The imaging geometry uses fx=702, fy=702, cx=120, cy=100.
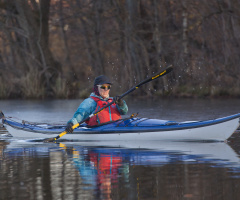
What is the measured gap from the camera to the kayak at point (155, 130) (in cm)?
1185

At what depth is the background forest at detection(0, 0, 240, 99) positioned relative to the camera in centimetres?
2914

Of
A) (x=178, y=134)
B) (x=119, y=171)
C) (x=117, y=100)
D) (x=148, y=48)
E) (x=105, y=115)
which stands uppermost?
(x=148, y=48)

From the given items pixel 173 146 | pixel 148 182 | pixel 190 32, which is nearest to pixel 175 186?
pixel 148 182

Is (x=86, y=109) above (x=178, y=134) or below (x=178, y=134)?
above

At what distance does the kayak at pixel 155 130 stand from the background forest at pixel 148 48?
14.9 meters

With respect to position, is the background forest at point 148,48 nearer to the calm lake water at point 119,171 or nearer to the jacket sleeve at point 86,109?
the jacket sleeve at point 86,109

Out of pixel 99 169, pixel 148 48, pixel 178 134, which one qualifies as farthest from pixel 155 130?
pixel 148 48

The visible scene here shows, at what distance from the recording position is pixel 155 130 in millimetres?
12227

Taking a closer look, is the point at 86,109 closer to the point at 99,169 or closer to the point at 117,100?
the point at 117,100

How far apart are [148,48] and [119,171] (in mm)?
23196

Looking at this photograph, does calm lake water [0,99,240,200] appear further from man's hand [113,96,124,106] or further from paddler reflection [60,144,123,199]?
man's hand [113,96,124,106]

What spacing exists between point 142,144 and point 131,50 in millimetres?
19019

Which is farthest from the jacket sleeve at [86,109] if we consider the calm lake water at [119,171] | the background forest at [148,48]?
the background forest at [148,48]

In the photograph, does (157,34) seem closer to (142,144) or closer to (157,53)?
(157,53)
